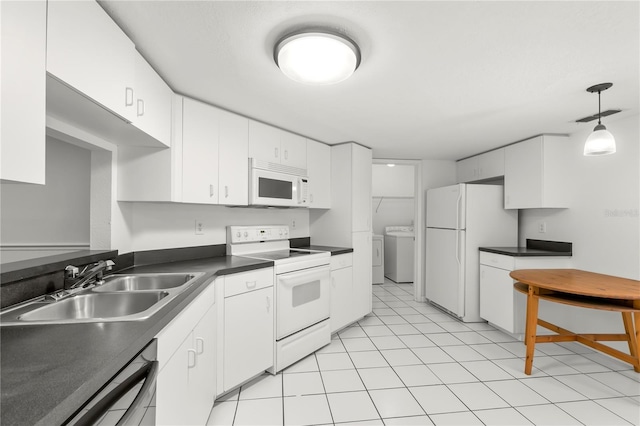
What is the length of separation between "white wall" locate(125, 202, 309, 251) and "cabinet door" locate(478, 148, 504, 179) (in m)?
2.87

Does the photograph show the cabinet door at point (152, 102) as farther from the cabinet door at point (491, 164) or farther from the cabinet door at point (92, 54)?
the cabinet door at point (491, 164)

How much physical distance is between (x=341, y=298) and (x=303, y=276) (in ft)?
2.58

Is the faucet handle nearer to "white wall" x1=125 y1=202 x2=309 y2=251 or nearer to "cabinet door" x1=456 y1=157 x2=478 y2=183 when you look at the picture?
"white wall" x1=125 y1=202 x2=309 y2=251

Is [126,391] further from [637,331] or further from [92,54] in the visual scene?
[637,331]

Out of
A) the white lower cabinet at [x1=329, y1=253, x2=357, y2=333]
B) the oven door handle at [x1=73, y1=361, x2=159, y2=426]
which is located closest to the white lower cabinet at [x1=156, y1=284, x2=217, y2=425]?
the oven door handle at [x1=73, y1=361, x2=159, y2=426]

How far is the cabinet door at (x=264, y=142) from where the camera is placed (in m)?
2.55

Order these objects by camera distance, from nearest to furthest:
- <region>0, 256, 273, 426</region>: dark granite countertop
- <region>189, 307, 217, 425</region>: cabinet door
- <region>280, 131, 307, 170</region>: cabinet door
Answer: <region>0, 256, 273, 426</region>: dark granite countertop
<region>189, 307, 217, 425</region>: cabinet door
<region>280, 131, 307, 170</region>: cabinet door

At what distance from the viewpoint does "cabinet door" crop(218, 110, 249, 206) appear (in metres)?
2.30

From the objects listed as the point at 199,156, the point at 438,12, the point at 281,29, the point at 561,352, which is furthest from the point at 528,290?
the point at 199,156

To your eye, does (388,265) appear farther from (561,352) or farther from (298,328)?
(298,328)

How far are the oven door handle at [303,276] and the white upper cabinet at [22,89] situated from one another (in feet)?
5.56

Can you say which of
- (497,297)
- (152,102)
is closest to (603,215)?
(497,297)

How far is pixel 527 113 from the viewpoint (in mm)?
2436

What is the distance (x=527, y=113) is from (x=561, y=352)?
2222 millimetres
